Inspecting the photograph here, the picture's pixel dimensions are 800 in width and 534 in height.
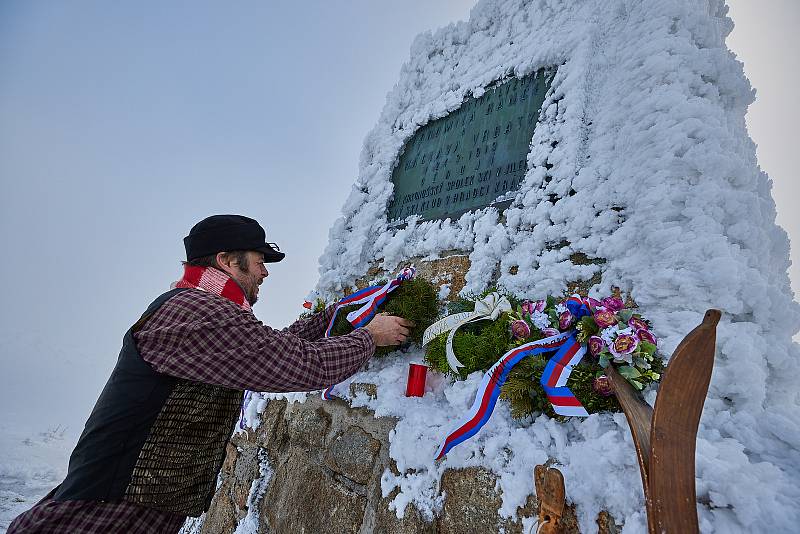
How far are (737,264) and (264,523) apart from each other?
2252 mm

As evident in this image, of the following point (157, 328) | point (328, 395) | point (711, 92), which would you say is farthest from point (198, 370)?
point (711, 92)

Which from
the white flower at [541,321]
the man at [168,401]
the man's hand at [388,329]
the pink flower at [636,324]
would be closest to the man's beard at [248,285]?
the man at [168,401]

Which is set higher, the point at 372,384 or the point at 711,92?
the point at 711,92

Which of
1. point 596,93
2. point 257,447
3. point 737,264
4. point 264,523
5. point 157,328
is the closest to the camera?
point 737,264

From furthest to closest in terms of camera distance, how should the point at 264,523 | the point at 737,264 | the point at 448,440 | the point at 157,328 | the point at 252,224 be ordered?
the point at 264,523
the point at 252,224
the point at 157,328
the point at 448,440
the point at 737,264

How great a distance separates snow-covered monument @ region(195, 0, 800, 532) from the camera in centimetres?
100

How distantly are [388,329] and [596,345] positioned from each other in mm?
848

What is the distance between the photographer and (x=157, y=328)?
136 cm

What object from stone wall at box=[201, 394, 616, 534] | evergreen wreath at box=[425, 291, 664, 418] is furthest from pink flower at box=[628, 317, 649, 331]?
stone wall at box=[201, 394, 616, 534]

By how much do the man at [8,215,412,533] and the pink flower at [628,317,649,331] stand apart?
35.9 inches

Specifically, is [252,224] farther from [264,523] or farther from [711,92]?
[711,92]

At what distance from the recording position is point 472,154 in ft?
7.23

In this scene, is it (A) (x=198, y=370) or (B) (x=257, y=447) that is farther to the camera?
(B) (x=257, y=447)

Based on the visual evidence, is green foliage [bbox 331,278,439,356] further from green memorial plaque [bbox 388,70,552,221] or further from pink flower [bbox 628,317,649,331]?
pink flower [bbox 628,317,649,331]
